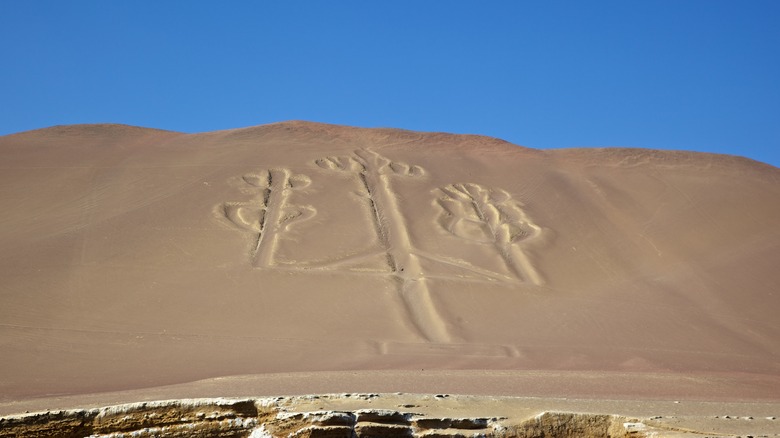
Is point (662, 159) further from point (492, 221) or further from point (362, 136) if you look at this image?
point (362, 136)

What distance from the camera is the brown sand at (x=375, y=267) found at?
551 inches

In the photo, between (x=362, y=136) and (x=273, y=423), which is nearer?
(x=273, y=423)

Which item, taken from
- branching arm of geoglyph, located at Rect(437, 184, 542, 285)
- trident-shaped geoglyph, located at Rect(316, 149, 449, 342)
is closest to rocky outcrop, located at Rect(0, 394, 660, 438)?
trident-shaped geoglyph, located at Rect(316, 149, 449, 342)

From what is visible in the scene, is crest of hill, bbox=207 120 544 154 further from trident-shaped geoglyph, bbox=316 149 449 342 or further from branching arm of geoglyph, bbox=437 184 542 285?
branching arm of geoglyph, bbox=437 184 542 285

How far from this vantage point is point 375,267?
779 inches

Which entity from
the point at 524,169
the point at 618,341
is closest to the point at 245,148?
the point at 524,169

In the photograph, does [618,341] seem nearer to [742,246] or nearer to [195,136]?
[742,246]

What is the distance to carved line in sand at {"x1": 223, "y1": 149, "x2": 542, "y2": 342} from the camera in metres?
19.3

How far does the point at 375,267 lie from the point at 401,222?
272 cm

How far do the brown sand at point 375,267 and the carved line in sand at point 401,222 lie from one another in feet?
0.23

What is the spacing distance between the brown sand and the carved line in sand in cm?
7

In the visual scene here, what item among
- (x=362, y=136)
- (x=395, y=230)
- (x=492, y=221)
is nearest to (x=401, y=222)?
(x=395, y=230)

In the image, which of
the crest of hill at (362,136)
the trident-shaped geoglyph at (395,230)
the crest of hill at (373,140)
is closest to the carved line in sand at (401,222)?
the trident-shaped geoglyph at (395,230)

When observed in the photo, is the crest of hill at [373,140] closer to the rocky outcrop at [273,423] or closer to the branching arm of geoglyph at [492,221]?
the branching arm of geoglyph at [492,221]
